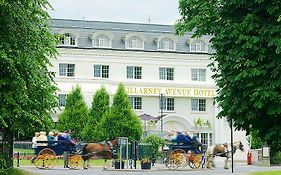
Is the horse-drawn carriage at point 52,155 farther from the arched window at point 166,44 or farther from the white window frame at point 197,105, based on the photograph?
the arched window at point 166,44

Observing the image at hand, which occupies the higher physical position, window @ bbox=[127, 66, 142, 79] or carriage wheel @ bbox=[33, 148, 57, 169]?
window @ bbox=[127, 66, 142, 79]

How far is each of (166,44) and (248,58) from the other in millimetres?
45269

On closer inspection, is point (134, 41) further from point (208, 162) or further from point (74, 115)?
point (208, 162)

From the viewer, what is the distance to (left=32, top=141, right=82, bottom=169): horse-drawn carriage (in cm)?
3453

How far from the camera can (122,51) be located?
6159 centimetres

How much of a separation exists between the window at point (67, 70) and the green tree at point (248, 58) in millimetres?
40507

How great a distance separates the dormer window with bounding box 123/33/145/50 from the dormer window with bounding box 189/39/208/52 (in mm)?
5314

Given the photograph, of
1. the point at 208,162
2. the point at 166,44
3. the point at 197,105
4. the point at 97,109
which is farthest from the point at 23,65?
the point at 166,44

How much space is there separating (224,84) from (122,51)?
42091mm

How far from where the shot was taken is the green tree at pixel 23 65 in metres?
18.6

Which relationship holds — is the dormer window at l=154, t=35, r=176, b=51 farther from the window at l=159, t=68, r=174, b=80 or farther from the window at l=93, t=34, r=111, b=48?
the window at l=93, t=34, r=111, b=48

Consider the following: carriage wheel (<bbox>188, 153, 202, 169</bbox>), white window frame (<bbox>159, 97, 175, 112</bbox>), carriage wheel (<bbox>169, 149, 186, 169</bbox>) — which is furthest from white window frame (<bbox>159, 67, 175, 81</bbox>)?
carriage wheel (<bbox>169, 149, 186, 169</bbox>)

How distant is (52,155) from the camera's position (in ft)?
114

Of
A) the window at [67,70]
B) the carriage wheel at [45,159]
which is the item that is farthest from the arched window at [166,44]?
the carriage wheel at [45,159]
